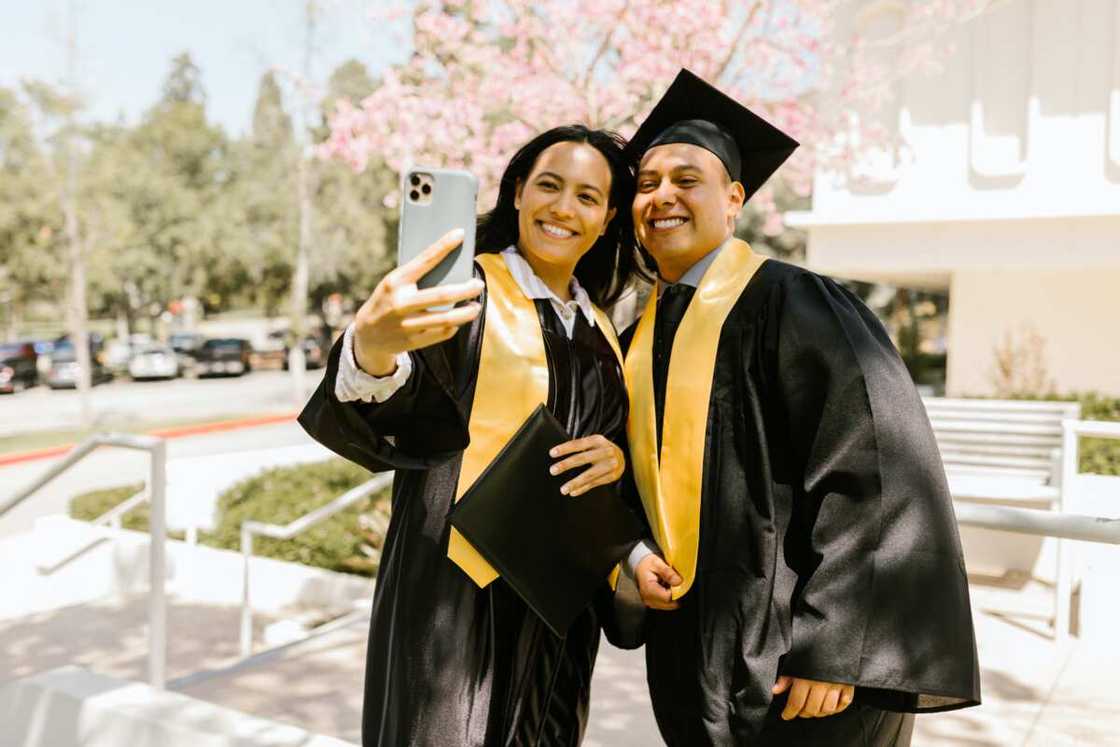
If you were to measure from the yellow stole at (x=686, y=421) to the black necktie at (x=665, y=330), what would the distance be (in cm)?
2

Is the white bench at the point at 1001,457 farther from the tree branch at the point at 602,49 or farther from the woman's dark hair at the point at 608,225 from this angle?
the woman's dark hair at the point at 608,225

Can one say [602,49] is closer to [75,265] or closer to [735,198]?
[735,198]

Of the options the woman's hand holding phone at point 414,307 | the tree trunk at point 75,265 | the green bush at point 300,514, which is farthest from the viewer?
the tree trunk at point 75,265

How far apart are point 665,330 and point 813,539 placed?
1.68ft

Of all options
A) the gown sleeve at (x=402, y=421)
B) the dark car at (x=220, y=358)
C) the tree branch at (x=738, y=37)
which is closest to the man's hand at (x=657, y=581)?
the gown sleeve at (x=402, y=421)

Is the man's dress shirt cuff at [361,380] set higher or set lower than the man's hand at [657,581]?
higher

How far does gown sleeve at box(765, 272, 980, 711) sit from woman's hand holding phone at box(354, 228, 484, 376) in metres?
0.62

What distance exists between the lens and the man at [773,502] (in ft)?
5.22

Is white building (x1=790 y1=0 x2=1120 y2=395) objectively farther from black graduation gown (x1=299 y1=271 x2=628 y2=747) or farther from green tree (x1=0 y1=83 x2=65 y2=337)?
green tree (x1=0 y1=83 x2=65 y2=337)

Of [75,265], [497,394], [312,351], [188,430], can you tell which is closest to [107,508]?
[497,394]

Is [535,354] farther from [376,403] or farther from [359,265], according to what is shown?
[359,265]

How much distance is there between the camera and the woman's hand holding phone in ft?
4.72

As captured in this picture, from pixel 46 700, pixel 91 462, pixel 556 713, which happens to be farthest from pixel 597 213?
pixel 91 462

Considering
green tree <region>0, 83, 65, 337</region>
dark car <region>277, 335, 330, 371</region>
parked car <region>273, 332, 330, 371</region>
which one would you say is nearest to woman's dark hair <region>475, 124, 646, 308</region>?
green tree <region>0, 83, 65, 337</region>
